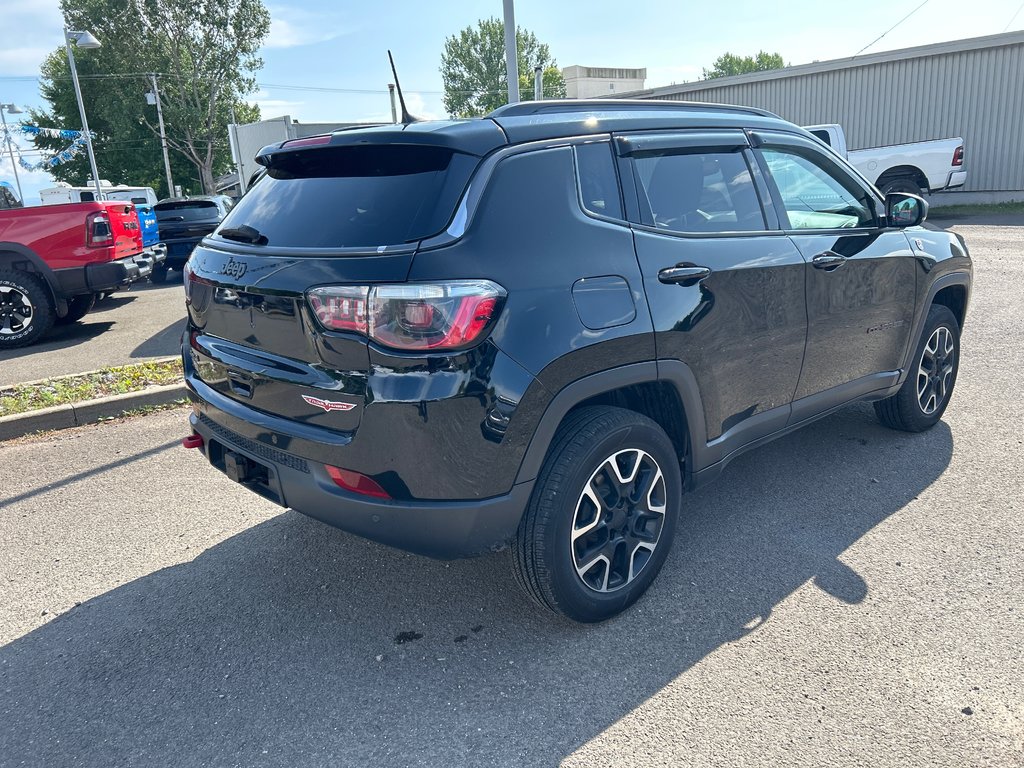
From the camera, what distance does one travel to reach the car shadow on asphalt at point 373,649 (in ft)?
8.05

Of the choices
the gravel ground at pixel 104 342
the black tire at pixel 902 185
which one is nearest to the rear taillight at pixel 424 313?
the gravel ground at pixel 104 342

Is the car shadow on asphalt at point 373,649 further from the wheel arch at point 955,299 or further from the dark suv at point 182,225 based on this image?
the dark suv at point 182,225

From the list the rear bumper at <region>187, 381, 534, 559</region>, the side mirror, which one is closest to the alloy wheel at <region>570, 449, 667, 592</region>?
the rear bumper at <region>187, 381, 534, 559</region>

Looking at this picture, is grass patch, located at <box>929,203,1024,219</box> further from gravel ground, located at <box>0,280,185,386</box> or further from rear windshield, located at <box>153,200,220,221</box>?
gravel ground, located at <box>0,280,185,386</box>

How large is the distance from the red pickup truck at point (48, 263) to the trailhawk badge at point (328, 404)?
7330 millimetres

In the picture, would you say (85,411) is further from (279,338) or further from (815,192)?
(815,192)

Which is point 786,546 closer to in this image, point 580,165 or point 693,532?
point 693,532

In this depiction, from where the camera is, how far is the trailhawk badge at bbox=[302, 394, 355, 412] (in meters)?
2.54

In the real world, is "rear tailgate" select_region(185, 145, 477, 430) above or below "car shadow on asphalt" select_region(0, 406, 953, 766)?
above

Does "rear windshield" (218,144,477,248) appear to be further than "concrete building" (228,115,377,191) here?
No

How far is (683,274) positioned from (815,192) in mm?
1373

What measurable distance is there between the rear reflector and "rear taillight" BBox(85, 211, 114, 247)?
24.9ft

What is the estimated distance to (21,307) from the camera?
8562 millimetres

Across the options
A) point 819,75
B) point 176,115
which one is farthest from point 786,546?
point 176,115
